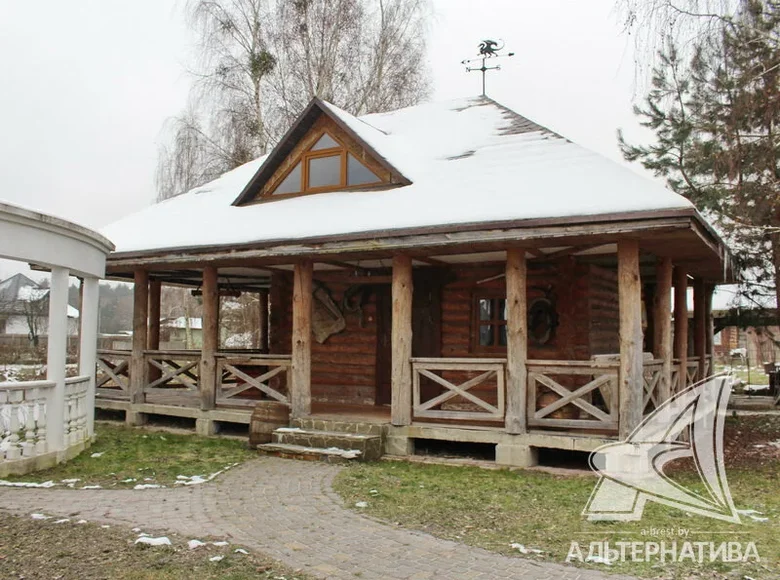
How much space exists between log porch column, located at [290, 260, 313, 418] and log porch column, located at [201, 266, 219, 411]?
182 centimetres

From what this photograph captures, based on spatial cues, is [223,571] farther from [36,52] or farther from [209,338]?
[36,52]

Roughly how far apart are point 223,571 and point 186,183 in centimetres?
2253

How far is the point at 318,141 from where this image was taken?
12672 mm

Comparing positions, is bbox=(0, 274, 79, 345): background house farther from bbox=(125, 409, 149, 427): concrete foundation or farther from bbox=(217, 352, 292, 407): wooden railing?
bbox=(217, 352, 292, 407): wooden railing

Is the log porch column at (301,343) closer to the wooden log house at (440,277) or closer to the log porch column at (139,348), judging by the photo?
the wooden log house at (440,277)

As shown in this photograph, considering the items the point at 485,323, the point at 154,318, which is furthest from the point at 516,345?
the point at 154,318

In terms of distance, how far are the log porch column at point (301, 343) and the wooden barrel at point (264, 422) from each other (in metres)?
0.33

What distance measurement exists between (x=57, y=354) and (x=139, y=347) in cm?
406

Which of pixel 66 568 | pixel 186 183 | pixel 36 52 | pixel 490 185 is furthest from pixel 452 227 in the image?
pixel 186 183

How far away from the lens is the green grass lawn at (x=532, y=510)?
5.75 m

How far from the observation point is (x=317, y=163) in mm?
12750

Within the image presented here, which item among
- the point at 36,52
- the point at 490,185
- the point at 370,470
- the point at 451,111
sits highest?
the point at 36,52

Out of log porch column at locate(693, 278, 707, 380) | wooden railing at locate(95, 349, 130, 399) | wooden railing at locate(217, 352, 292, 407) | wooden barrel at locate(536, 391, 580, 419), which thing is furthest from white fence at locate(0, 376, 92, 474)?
log porch column at locate(693, 278, 707, 380)

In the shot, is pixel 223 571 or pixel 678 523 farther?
pixel 678 523
